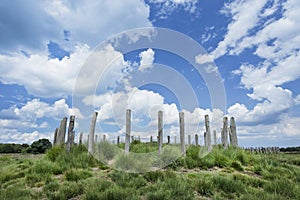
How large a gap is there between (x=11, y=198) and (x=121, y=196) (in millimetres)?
2704

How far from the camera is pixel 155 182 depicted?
271 inches

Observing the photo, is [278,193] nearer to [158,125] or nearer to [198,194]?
[198,194]

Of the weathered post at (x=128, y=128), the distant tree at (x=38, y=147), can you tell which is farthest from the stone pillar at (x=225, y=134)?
the distant tree at (x=38, y=147)

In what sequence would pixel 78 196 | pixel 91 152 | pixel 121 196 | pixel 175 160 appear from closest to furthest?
1. pixel 121 196
2. pixel 78 196
3. pixel 175 160
4. pixel 91 152

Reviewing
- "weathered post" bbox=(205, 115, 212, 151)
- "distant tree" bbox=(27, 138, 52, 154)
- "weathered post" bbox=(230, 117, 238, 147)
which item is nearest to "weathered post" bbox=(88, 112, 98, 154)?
"weathered post" bbox=(205, 115, 212, 151)

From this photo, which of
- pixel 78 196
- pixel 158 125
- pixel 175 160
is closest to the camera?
pixel 78 196

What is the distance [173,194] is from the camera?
18.7ft

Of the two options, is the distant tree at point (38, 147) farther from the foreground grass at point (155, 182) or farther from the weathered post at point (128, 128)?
the weathered post at point (128, 128)

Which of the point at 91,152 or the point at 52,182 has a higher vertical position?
the point at 91,152

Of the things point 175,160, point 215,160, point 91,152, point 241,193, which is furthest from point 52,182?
point 215,160

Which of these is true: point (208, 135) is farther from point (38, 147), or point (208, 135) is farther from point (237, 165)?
point (38, 147)

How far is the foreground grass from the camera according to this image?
590 centimetres

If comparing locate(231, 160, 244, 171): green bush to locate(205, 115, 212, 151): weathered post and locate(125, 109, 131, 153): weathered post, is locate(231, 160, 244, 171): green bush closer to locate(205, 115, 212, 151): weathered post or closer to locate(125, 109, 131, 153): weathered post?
locate(205, 115, 212, 151): weathered post

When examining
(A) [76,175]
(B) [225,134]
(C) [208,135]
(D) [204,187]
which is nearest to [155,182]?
(D) [204,187]
